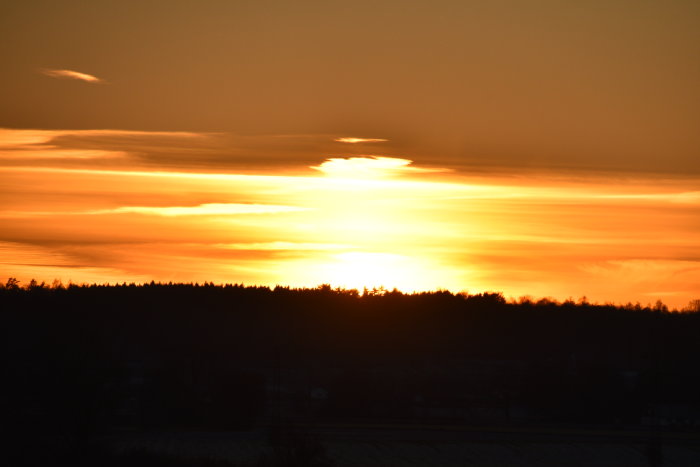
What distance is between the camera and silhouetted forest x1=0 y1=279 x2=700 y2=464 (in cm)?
5207

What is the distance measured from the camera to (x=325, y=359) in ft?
331

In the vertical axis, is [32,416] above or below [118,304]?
below

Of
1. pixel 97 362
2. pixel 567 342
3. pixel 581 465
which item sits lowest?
pixel 581 465

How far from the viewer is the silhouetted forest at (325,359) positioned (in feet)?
171

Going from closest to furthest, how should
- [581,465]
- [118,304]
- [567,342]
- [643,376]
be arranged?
[581,465], [643,376], [567,342], [118,304]

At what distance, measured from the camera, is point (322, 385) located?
80.4 metres

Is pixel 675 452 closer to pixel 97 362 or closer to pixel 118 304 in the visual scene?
pixel 97 362

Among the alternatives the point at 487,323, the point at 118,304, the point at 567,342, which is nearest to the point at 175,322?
the point at 118,304

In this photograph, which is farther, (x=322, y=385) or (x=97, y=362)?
(x=322, y=385)

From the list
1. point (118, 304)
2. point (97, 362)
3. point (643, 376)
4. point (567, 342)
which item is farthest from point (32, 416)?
point (118, 304)

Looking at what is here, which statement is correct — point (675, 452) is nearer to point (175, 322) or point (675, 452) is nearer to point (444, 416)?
point (444, 416)

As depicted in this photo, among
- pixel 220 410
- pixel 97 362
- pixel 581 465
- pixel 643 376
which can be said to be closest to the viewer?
pixel 97 362

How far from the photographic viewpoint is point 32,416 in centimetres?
4584

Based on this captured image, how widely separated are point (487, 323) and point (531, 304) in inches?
500
